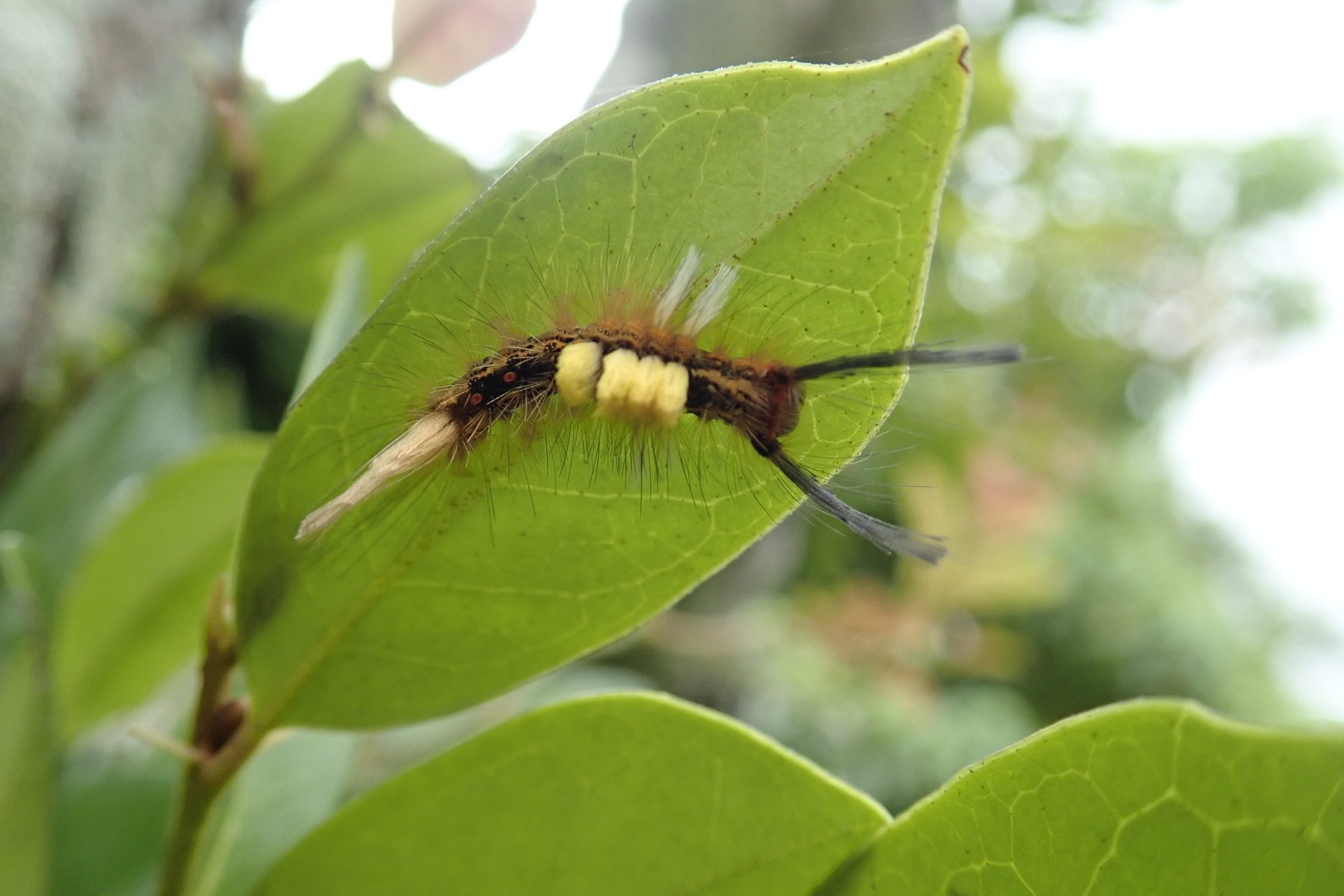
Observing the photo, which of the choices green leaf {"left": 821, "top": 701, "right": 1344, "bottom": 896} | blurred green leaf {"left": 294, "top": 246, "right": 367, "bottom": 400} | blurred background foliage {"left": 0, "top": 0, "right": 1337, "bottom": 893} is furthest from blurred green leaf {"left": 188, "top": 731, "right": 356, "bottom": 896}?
green leaf {"left": 821, "top": 701, "right": 1344, "bottom": 896}

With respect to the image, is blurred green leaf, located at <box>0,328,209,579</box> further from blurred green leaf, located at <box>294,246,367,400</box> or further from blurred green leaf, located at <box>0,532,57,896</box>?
blurred green leaf, located at <box>294,246,367,400</box>

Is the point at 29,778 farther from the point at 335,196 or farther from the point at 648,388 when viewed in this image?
the point at 335,196

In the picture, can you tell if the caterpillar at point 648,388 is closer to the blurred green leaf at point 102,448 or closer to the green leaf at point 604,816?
the green leaf at point 604,816

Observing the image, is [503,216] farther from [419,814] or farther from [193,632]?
[193,632]

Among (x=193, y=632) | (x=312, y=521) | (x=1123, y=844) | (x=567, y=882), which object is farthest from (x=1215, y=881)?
(x=193, y=632)

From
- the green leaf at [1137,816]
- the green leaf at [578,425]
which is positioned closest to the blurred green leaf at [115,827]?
the green leaf at [578,425]

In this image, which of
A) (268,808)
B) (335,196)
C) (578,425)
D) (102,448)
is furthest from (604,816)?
(102,448)

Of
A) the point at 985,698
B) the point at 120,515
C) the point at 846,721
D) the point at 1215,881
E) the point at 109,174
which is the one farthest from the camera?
the point at 985,698
